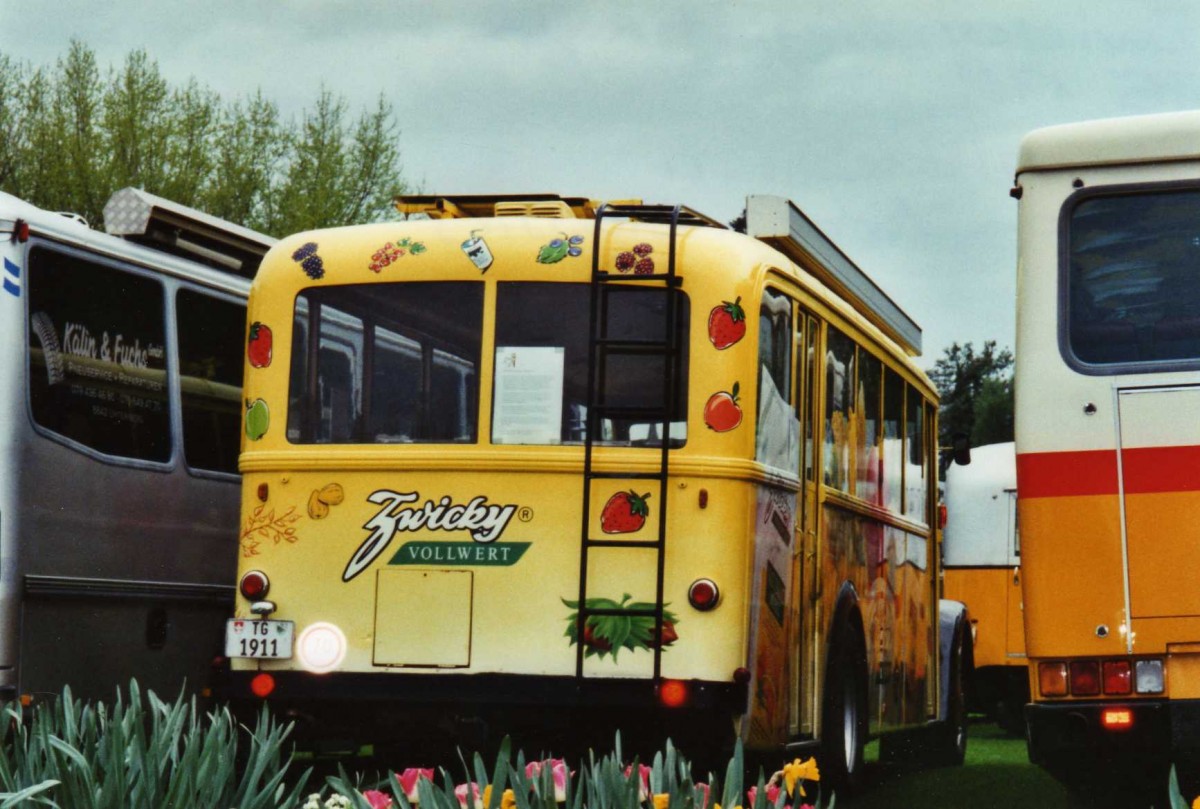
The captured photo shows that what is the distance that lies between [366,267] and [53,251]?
149 cm

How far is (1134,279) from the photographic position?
843 centimetres

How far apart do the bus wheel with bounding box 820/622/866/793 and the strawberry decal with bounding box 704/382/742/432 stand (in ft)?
6.88

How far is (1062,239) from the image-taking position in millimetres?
8547

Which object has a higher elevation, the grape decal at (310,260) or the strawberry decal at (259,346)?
the grape decal at (310,260)

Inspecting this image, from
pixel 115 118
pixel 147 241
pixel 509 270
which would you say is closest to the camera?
pixel 509 270

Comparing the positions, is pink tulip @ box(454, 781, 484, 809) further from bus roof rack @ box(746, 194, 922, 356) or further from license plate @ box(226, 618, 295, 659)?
bus roof rack @ box(746, 194, 922, 356)

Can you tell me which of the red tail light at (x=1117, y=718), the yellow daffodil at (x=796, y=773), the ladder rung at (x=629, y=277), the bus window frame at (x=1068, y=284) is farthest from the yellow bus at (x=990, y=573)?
the yellow daffodil at (x=796, y=773)

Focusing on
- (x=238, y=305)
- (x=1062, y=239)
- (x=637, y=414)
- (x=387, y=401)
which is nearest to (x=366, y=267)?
(x=387, y=401)

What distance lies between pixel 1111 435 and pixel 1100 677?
3.30ft

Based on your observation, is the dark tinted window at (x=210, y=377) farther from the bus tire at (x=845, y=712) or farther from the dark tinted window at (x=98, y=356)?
the bus tire at (x=845, y=712)

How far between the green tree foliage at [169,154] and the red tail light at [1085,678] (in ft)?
93.7

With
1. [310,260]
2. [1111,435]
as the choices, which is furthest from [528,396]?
[1111,435]

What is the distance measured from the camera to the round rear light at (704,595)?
8320mm

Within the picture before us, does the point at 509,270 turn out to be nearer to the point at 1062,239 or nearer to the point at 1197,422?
the point at 1062,239
